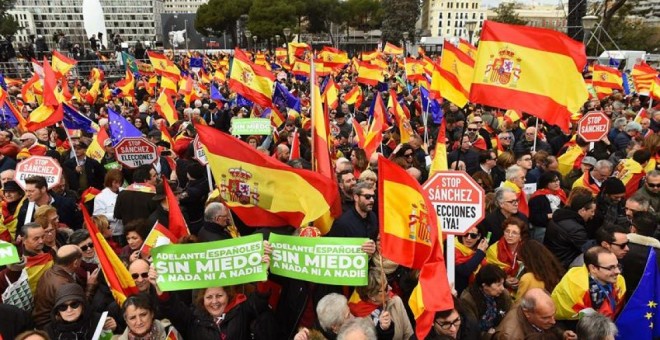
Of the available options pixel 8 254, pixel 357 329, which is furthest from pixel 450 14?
pixel 357 329

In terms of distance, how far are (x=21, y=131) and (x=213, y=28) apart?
6692 cm

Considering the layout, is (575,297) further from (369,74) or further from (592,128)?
(369,74)

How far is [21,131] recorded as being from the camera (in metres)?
11.6

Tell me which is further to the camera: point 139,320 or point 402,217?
point 402,217

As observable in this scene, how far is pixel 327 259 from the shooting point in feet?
13.0

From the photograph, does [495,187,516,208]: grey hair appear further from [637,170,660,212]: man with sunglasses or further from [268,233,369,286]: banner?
[268,233,369,286]: banner

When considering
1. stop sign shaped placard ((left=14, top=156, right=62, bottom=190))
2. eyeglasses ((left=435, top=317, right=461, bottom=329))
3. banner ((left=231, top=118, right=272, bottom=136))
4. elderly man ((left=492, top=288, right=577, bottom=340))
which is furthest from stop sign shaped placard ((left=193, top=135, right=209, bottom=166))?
elderly man ((left=492, top=288, right=577, bottom=340))

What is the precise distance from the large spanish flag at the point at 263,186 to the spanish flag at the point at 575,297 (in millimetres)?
1893

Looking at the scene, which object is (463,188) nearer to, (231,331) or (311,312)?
(311,312)

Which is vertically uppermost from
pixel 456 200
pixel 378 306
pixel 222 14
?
pixel 222 14

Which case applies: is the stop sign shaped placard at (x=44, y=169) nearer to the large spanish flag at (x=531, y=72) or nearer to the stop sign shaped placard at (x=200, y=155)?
the stop sign shaped placard at (x=200, y=155)

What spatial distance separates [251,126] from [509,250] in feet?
Answer: 17.3

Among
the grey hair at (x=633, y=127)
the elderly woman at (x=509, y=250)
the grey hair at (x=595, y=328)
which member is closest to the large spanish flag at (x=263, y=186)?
the elderly woman at (x=509, y=250)

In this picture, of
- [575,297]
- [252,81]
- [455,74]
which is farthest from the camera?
[252,81]
